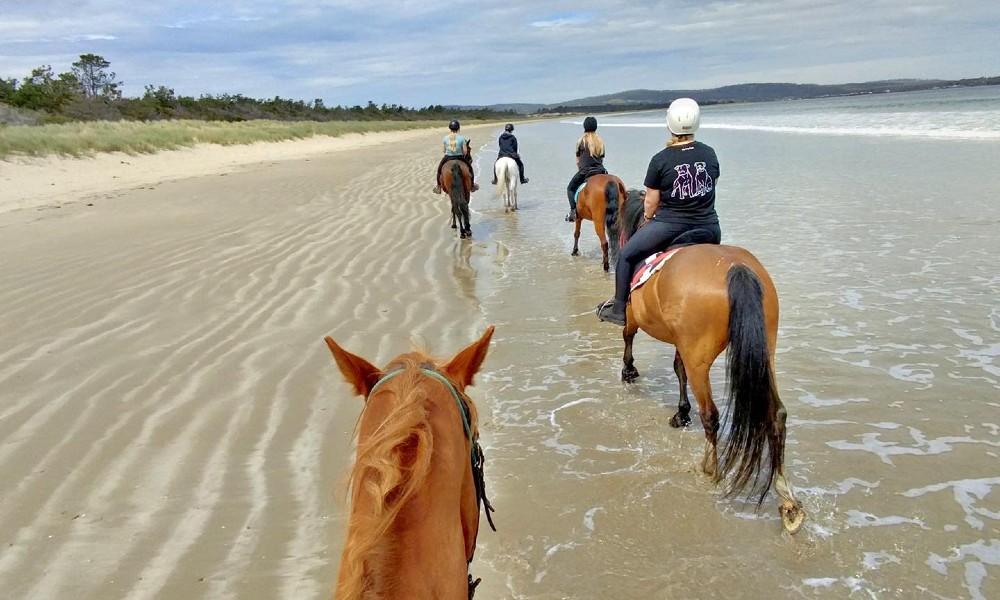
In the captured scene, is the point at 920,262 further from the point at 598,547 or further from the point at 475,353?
the point at 475,353

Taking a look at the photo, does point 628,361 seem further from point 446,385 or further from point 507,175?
point 507,175

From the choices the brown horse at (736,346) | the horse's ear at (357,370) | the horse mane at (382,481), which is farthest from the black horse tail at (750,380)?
the horse mane at (382,481)

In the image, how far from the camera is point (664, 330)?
4586mm

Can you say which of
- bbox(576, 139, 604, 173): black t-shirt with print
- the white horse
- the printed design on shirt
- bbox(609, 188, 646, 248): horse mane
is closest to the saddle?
the printed design on shirt

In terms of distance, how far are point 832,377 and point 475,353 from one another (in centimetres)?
449

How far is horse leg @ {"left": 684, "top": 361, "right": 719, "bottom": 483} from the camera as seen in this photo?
3916mm

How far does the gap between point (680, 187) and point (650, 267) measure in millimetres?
637

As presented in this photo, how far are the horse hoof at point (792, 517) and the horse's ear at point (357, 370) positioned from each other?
2695 mm

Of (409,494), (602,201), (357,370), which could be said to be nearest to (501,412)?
(357,370)

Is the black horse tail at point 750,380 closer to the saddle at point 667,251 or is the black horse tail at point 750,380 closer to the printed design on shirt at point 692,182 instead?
the saddle at point 667,251

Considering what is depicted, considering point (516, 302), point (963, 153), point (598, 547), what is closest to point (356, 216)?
point (516, 302)

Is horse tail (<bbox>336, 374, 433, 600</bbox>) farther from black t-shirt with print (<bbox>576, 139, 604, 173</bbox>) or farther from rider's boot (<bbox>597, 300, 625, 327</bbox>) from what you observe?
black t-shirt with print (<bbox>576, 139, 604, 173</bbox>)

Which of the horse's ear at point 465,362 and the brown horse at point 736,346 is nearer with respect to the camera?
the horse's ear at point 465,362

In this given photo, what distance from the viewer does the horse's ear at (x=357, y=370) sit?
170 cm
